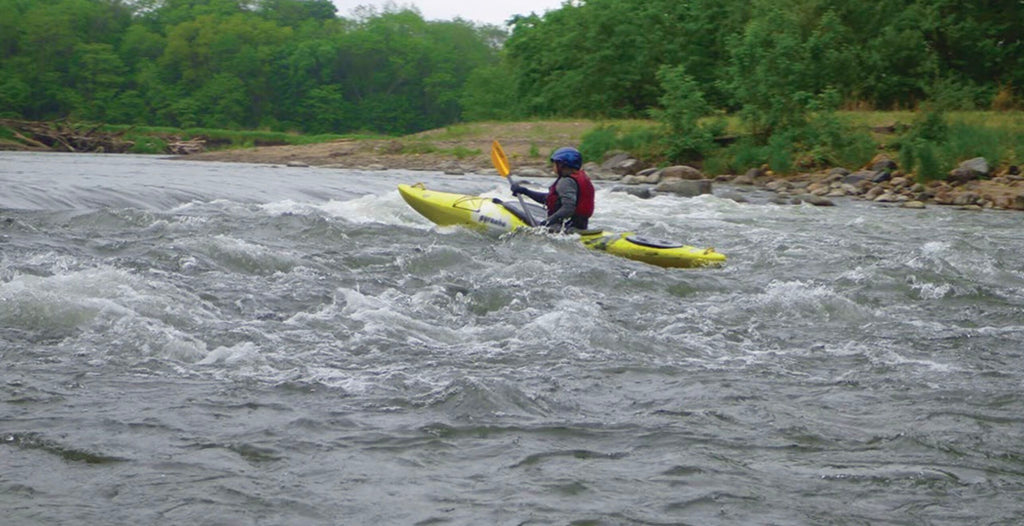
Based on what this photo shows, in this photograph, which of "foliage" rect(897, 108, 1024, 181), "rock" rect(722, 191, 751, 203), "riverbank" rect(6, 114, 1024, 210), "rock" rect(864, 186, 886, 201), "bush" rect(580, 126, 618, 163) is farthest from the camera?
"bush" rect(580, 126, 618, 163)

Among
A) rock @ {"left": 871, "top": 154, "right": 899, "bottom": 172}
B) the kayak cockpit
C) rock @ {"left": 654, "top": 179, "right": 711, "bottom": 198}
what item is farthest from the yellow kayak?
rock @ {"left": 871, "top": 154, "right": 899, "bottom": 172}

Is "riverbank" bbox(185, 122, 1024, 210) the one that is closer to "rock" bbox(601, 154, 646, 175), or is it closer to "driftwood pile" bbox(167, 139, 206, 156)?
"rock" bbox(601, 154, 646, 175)

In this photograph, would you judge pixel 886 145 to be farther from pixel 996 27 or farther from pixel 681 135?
pixel 996 27

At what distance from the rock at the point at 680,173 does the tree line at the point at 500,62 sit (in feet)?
6.64

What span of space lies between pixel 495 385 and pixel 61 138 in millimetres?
28915

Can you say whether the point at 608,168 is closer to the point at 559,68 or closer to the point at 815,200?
the point at 815,200

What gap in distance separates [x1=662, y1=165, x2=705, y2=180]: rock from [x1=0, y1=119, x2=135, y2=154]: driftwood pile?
61.3ft

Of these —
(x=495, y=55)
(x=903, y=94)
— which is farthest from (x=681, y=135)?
(x=495, y=55)

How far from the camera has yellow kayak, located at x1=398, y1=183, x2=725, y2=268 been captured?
8.35 meters

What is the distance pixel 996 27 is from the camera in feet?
77.7

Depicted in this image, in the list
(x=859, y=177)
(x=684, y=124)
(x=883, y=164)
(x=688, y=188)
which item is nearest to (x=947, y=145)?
(x=883, y=164)

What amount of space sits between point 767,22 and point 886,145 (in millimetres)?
3740

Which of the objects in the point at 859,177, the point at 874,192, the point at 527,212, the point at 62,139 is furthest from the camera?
the point at 62,139

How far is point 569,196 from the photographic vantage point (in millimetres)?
9289
